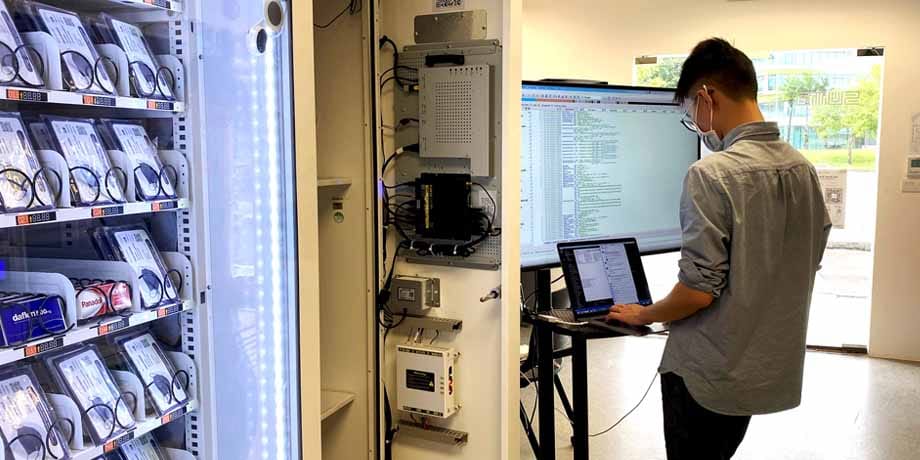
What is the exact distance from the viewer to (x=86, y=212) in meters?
1.44

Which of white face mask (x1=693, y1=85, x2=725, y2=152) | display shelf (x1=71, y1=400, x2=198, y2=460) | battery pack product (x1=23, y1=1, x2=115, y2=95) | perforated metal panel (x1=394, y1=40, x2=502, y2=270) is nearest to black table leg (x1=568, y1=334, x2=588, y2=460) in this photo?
perforated metal panel (x1=394, y1=40, x2=502, y2=270)

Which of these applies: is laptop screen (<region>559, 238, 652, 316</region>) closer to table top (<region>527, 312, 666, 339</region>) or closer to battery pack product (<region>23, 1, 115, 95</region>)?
table top (<region>527, 312, 666, 339</region>)

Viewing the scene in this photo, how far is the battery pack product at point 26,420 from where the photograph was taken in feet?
4.42

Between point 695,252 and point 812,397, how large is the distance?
296 centimetres

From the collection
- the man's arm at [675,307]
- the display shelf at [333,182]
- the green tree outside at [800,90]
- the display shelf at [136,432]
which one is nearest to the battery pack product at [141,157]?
the display shelf at [136,432]

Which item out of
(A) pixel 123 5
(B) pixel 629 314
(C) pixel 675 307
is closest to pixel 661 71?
(B) pixel 629 314

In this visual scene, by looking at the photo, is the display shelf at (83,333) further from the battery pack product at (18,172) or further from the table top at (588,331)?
the table top at (588,331)

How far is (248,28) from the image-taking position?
5.28ft

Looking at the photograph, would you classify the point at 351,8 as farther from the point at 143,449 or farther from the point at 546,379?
the point at 143,449

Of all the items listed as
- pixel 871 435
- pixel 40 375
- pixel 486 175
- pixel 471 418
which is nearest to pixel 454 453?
pixel 471 418

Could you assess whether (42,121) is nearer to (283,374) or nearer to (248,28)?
(248,28)

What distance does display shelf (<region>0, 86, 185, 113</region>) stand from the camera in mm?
1296

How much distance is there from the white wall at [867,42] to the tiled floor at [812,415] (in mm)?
441

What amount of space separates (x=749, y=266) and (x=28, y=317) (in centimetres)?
166
